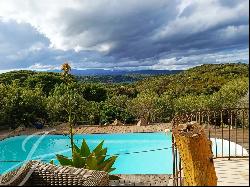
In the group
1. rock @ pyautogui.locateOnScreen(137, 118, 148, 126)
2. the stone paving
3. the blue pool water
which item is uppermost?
the stone paving

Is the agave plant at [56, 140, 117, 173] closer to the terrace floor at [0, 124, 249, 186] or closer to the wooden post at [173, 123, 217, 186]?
the terrace floor at [0, 124, 249, 186]

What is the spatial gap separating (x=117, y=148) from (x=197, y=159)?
486 inches

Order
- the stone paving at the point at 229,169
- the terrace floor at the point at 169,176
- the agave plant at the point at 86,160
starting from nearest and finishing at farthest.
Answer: the terrace floor at the point at 169,176 → the stone paving at the point at 229,169 → the agave plant at the point at 86,160

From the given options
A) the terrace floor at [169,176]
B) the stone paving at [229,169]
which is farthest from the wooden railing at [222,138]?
the stone paving at [229,169]

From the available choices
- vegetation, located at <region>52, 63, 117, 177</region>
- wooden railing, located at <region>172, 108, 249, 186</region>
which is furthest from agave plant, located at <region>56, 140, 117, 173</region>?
wooden railing, located at <region>172, 108, 249, 186</region>

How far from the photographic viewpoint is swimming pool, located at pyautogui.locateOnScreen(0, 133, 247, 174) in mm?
13373

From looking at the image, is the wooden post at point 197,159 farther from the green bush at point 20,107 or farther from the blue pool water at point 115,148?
the green bush at point 20,107

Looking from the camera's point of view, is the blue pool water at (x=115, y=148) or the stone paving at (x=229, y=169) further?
the blue pool water at (x=115, y=148)

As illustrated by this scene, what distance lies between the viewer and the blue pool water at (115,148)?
13383 mm

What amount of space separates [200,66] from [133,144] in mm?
30494

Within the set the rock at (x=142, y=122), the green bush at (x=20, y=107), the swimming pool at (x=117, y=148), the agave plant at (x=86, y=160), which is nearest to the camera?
the agave plant at (x=86, y=160)

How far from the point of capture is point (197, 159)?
12.9ft

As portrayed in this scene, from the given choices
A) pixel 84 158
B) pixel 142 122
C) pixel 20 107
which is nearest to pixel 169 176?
pixel 84 158

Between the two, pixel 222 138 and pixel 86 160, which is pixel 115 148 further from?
pixel 86 160
